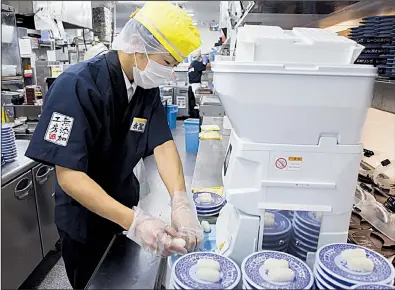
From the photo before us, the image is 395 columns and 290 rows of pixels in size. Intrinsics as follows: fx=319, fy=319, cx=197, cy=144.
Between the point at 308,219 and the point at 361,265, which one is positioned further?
the point at 308,219

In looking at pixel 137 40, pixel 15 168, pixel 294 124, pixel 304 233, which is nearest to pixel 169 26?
pixel 137 40

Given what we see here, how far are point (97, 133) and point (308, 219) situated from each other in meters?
0.80

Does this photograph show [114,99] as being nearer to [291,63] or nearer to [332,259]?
[291,63]

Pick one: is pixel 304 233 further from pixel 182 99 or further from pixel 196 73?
pixel 196 73

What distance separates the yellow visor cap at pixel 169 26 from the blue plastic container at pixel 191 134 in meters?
1.50

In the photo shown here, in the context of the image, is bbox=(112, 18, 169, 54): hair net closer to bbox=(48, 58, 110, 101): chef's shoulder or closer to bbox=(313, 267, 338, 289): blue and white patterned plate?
bbox=(48, 58, 110, 101): chef's shoulder

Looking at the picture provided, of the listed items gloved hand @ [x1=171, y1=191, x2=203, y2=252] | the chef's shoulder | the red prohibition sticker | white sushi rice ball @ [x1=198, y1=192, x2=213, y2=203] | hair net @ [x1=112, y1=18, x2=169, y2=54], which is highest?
hair net @ [x1=112, y1=18, x2=169, y2=54]

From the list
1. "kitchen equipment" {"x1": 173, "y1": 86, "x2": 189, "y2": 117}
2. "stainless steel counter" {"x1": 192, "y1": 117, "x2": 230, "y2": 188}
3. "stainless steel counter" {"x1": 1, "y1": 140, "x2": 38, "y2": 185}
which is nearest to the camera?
"stainless steel counter" {"x1": 192, "y1": 117, "x2": 230, "y2": 188}

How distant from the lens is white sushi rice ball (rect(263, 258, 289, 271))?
726 millimetres

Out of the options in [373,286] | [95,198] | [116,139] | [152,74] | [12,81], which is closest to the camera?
[373,286]

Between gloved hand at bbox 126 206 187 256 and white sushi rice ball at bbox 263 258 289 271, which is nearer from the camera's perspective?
white sushi rice ball at bbox 263 258 289 271

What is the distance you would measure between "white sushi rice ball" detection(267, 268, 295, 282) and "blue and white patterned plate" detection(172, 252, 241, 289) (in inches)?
3.0

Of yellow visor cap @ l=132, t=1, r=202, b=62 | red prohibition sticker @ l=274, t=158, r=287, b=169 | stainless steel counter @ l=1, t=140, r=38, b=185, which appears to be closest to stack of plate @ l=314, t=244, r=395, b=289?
red prohibition sticker @ l=274, t=158, r=287, b=169

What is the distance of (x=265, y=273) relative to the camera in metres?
0.72
